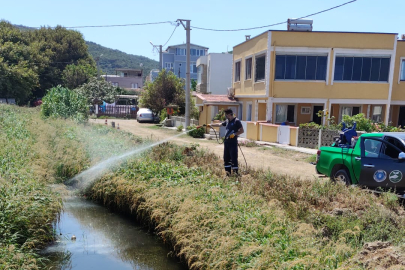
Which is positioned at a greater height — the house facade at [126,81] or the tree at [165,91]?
the house facade at [126,81]

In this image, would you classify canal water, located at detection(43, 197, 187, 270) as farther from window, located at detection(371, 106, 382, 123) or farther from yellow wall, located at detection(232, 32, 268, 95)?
window, located at detection(371, 106, 382, 123)

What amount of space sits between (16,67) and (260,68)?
2844 cm

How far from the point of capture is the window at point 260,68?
71.9ft

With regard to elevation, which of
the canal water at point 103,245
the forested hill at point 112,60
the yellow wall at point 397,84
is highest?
the forested hill at point 112,60

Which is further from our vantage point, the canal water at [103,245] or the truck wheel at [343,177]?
the truck wheel at [343,177]

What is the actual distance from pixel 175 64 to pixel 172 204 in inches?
2515

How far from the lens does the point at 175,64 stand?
68500mm

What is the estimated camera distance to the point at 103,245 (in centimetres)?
676

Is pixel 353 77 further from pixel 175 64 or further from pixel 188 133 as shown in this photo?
pixel 175 64

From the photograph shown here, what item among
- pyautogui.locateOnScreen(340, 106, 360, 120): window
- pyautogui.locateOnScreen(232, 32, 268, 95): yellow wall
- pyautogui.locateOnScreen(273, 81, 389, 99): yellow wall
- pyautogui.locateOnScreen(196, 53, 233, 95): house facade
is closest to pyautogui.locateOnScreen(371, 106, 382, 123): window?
pyautogui.locateOnScreen(340, 106, 360, 120): window

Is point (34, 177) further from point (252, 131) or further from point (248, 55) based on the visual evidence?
point (248, 55)

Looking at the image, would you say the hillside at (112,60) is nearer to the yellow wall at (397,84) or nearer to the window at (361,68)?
the window at (361,68)

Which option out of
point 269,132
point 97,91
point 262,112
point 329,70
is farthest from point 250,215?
point 97,91

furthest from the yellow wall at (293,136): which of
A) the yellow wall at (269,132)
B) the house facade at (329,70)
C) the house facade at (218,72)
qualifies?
the house facade at (218,72)
